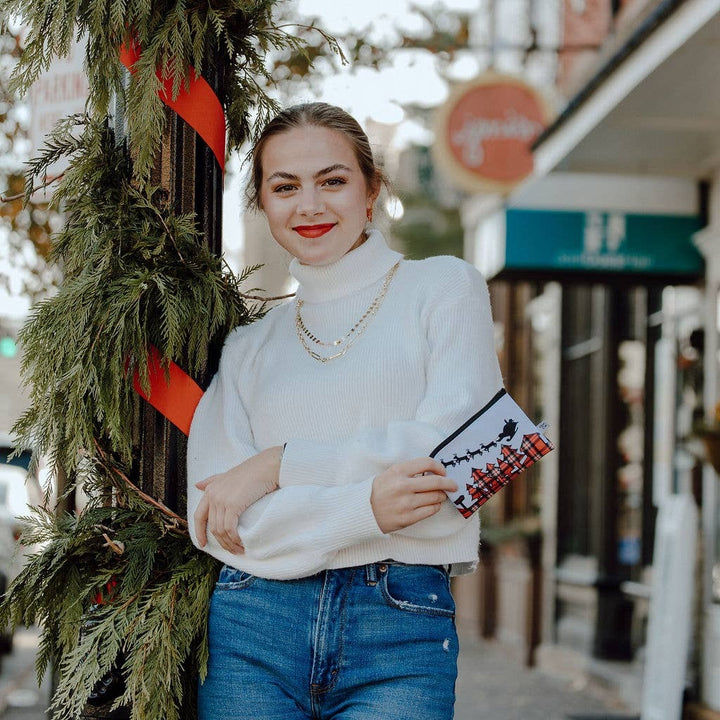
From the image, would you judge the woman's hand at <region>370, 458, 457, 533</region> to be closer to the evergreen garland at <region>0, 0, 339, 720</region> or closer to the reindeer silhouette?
the reindeer silhouette

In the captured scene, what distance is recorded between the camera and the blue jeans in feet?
7.34

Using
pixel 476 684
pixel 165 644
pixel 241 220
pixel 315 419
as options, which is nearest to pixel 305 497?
pixel 315 419

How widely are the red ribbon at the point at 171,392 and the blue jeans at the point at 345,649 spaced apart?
42 cm

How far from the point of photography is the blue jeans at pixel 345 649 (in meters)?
2.24

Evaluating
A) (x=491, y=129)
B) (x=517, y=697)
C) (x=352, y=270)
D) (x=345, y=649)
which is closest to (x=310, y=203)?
(x=352, y=270)

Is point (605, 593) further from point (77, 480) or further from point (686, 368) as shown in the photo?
point (77, 480)

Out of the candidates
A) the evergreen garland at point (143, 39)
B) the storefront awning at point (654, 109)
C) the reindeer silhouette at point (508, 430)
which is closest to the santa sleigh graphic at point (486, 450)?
the reindeer silhouette at point (508, 430)

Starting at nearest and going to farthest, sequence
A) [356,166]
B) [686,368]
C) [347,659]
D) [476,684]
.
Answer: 1. [347,659]
2. [356,166]
3. [686,368]
4. [476,684]

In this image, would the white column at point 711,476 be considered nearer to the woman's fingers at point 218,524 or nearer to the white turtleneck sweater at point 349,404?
the white turtleneck sweater at point 349,404

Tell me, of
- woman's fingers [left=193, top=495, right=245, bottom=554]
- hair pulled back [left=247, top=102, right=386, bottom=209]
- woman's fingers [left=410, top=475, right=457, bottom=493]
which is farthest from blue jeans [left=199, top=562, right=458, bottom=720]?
hair pulled back [left=247, top=102, right=386, bottom=209]

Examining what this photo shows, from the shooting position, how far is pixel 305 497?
2250 mm

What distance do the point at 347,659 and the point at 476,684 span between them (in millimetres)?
8108

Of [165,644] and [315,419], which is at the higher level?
[315,419]

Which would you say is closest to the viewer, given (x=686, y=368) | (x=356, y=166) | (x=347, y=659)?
(x=347, y=659)
